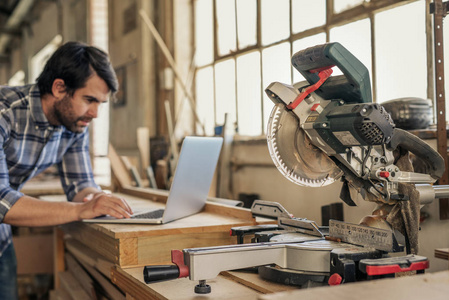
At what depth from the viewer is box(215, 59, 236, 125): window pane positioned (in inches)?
143

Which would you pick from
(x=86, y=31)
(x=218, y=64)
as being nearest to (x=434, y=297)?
(x=218, y=64)

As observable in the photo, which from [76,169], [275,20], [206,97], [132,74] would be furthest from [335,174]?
→ [132,74]

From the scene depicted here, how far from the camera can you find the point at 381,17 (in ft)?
7.60

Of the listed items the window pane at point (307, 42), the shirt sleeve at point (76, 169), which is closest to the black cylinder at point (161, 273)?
the shirt sleeve at point (76, 169)

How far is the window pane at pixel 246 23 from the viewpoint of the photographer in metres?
3.37

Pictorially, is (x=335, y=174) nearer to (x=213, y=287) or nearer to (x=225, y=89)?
(x=213, y=287)

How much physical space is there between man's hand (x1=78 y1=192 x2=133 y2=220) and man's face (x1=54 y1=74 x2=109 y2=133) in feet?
1.63

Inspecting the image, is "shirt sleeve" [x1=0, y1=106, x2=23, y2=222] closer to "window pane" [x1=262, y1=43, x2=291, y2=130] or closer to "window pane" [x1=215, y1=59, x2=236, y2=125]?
"window pane" [x1=262, y1=43, x2=291, y2=130]

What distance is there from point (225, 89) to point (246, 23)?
0.52 metres

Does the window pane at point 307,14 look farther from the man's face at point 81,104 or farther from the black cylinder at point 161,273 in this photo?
the black cylinder at point 161,273

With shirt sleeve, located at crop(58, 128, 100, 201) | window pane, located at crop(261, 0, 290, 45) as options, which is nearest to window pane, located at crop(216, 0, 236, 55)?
window pane, located at crop(261, 0, 290, 45)

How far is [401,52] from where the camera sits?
222 cm

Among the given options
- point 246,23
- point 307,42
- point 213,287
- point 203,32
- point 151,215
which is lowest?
point 213,287

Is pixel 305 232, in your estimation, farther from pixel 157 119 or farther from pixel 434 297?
pixel 157 119
